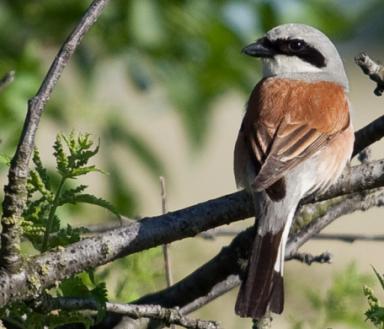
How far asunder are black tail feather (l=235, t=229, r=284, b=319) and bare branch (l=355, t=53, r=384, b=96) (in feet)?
2.28

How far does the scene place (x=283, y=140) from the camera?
4.15 metres

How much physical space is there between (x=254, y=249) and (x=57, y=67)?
4.03 ft

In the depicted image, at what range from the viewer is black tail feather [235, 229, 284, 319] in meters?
3.22

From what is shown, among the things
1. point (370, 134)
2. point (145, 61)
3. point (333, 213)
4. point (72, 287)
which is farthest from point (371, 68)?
point (145, 61)

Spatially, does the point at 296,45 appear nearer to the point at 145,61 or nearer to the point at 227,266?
the point at 145,61

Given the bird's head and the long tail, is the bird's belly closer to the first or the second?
the long tail

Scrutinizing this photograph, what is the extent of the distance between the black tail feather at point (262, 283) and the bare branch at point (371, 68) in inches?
27.4

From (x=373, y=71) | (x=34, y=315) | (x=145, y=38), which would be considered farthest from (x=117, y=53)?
(x=34, y=315)

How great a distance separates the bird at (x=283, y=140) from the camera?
11.4 feet

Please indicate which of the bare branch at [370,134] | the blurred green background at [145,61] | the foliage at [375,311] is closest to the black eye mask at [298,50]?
the blurred green background at [145,61]

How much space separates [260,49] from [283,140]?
36.4 inches

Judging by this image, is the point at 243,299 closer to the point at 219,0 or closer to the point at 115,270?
the point at 115,270

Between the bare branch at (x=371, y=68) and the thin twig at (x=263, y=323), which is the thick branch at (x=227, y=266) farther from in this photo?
the bare branch at (x=371, y=68)

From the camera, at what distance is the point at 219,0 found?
17.5ft
